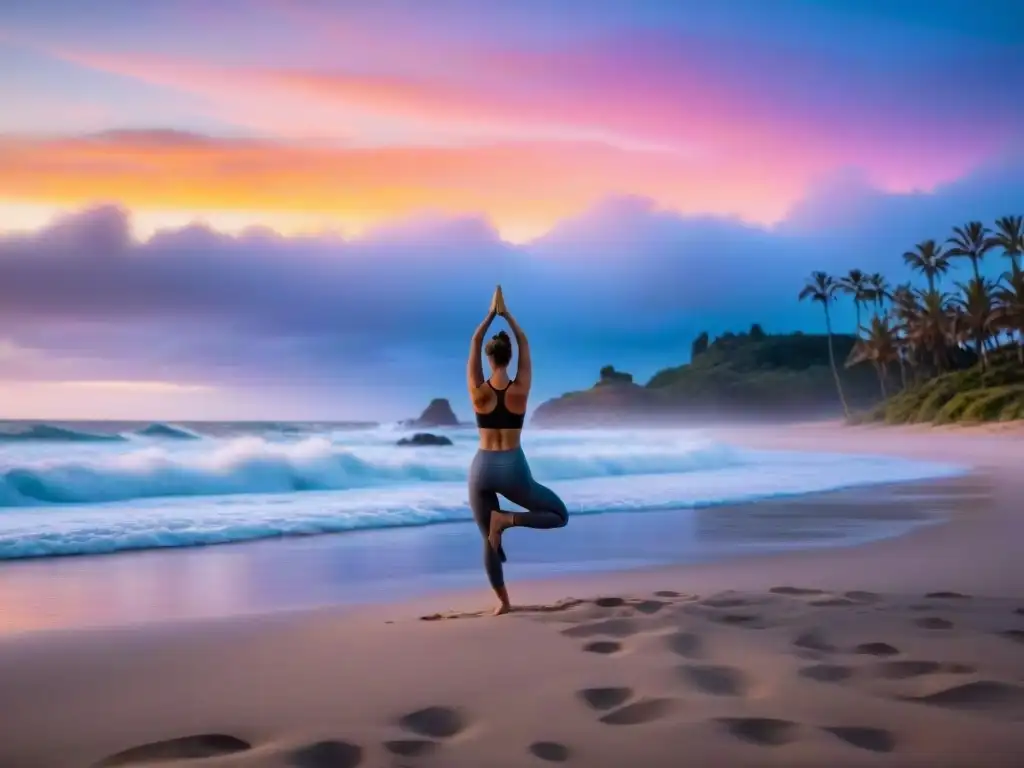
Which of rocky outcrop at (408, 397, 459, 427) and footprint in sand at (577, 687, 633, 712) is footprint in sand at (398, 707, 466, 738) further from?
rocky outcrop at (408, 397, 459, 427)

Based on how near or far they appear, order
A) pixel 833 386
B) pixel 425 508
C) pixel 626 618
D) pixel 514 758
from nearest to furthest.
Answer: pixel 514 758, pixel 626 618, pixel 425 508, pixel 833 386

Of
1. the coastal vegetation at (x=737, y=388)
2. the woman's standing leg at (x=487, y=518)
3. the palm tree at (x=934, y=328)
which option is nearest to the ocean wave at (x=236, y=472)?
the woman's standing leg at (x=487, y=518)

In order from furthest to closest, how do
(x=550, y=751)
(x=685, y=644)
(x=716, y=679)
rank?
(x=685, y=644)
(x=716, y=679)
(x=550, y=751)

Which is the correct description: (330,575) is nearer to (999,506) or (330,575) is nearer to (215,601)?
(215,601)

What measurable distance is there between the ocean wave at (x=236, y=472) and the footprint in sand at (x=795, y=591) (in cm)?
1065

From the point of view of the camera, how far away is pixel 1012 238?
50562mm

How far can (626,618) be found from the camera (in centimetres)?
502

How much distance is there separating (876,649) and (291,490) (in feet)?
44.9

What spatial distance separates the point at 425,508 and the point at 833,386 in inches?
2994

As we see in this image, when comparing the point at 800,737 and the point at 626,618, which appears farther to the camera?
the point at 626,618

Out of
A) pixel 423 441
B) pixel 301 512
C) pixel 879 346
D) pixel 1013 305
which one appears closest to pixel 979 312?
pixel 1013 305

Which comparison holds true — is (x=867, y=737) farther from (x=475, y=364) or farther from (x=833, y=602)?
(x=475, y=364)

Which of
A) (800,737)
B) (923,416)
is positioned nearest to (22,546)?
(800,737)

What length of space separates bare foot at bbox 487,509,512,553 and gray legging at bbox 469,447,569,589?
0.04 metres
